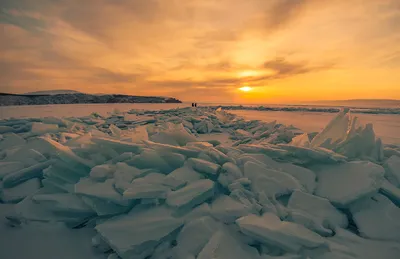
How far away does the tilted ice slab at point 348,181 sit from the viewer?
3.71 feet

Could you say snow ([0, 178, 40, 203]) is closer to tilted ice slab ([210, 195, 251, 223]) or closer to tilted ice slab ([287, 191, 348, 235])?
tilted ice slab ([210, 195, 251, 223])

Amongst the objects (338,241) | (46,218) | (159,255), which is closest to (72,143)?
(46,218)

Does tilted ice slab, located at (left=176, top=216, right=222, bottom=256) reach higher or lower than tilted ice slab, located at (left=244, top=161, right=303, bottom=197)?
lower

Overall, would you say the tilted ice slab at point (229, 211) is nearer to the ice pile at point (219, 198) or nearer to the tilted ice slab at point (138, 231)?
the ice pile at point (219, 198)

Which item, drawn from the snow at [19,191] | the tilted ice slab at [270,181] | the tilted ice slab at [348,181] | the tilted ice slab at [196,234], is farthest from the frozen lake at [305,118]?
the snow at [19,191]

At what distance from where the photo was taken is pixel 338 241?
0.95 meters

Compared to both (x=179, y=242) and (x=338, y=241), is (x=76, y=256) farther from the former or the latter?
(x=338, y=241)

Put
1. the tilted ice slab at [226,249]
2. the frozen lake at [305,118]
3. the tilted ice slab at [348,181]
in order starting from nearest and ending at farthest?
the tilted ice slab at [226,249] < the tilted ice slab at [348,181] < the frozen lake at [305,118]

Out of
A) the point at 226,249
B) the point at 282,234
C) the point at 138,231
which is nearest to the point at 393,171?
the point at 282,234

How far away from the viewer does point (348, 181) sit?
123cm

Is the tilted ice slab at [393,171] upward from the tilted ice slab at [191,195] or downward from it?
upward

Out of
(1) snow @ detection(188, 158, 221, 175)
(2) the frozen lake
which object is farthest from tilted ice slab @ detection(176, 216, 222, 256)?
(2) the frozen lake

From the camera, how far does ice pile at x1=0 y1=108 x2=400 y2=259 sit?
0.92m

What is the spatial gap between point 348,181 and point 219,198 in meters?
0.69
